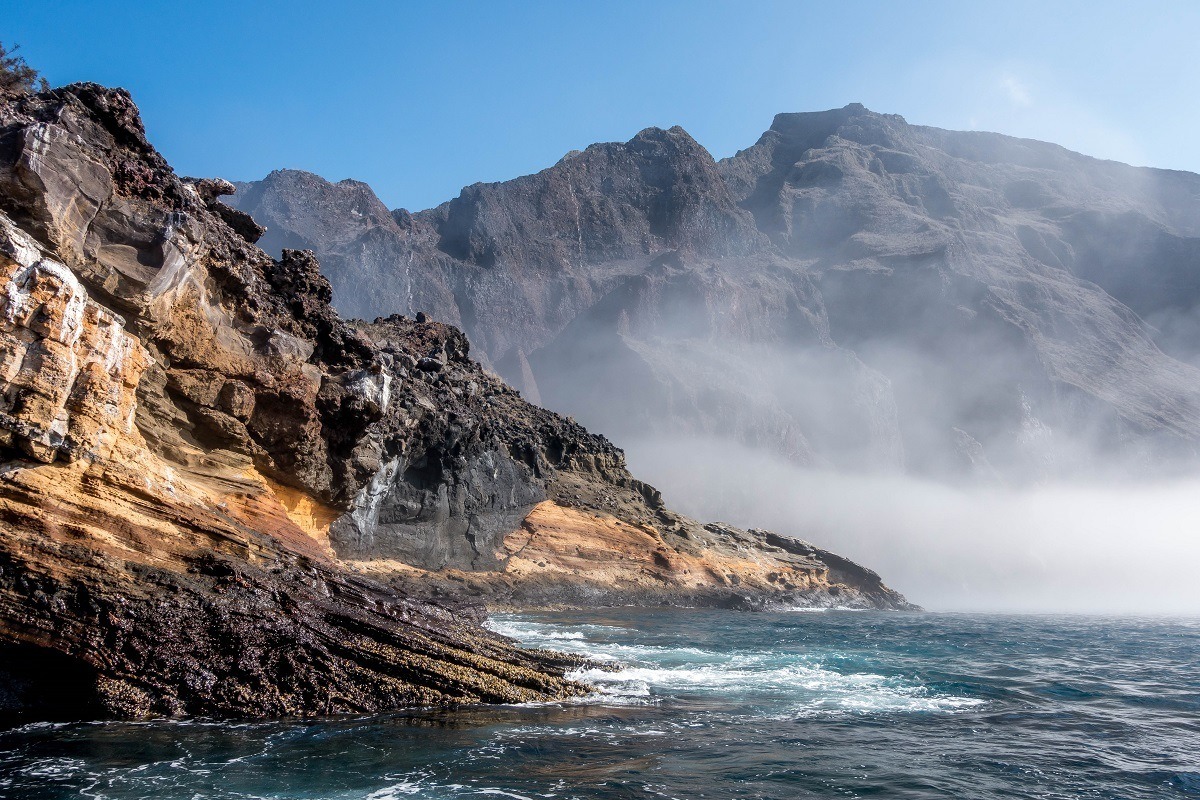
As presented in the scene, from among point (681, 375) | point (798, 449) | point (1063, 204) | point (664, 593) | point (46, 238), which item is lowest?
point (664, 593)

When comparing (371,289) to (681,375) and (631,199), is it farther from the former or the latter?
(631,199)

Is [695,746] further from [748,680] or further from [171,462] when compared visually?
[171,462]

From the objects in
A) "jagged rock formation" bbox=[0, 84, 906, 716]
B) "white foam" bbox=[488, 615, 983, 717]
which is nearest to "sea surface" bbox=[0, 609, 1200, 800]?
"white foam" bbox=[488, 615, 983, 717]

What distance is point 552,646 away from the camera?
21016 millimetres

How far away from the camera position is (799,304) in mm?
148375

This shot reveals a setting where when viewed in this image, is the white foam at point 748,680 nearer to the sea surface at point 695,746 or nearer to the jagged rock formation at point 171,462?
the sea surface at point 695,746

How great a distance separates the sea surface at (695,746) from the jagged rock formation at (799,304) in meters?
98.0

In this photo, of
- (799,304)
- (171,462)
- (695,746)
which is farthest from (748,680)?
(799,304)

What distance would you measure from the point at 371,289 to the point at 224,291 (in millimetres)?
105632

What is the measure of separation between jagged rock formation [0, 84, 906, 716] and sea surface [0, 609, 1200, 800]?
3.14 ft

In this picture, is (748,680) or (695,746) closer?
(695,746)

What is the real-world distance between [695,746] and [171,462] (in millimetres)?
13077

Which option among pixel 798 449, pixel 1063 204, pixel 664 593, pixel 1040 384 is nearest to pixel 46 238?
pixel 664 593

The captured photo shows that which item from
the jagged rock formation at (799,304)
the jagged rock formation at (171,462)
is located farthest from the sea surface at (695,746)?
the jagged rock formation at (799,304)
